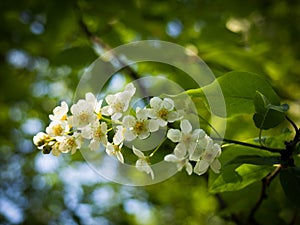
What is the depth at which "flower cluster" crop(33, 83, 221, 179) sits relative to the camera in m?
0.68

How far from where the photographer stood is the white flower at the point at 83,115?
72cm

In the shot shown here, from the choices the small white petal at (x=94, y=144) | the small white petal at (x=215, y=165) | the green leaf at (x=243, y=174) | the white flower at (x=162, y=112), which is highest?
the white flower at (x=162, y=112)

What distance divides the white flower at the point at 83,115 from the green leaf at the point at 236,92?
0.57ft

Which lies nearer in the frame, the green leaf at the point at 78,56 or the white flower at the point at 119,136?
the white flower at the point at 119,136

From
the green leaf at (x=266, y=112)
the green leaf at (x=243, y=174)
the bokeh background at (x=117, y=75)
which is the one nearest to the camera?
the green leaf at (x=266, y=112)

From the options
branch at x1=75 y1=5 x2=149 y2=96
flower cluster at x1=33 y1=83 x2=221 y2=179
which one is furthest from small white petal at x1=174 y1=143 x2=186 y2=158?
branch at x1=75 y1=5 x2=149 y2=96

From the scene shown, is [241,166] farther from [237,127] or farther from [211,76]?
[237,127]

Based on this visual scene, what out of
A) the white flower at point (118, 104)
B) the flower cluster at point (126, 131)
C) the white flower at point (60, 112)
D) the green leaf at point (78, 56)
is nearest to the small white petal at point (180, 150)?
the flower cluster at point (126, 131)

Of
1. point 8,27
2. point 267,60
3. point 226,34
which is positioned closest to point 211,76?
point 226,34

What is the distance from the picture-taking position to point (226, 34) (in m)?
1.42

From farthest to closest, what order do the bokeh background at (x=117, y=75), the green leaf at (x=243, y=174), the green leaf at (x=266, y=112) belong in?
the bokeh background at (x=117, y=75)
the green leaf at (x=243, y=174)
the green leaf at (x=266, y=112)

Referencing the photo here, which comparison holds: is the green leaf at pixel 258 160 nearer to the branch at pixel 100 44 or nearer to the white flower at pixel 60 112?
the white flower at pixel 60 112

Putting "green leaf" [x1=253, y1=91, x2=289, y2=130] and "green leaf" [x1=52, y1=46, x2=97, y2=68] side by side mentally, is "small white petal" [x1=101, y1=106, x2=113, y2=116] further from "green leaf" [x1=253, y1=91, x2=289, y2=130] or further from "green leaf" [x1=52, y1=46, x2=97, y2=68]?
"green leaf" [x1=52, y1=46, x2=97, y2=68]

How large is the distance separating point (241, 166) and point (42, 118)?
4.13 ft
